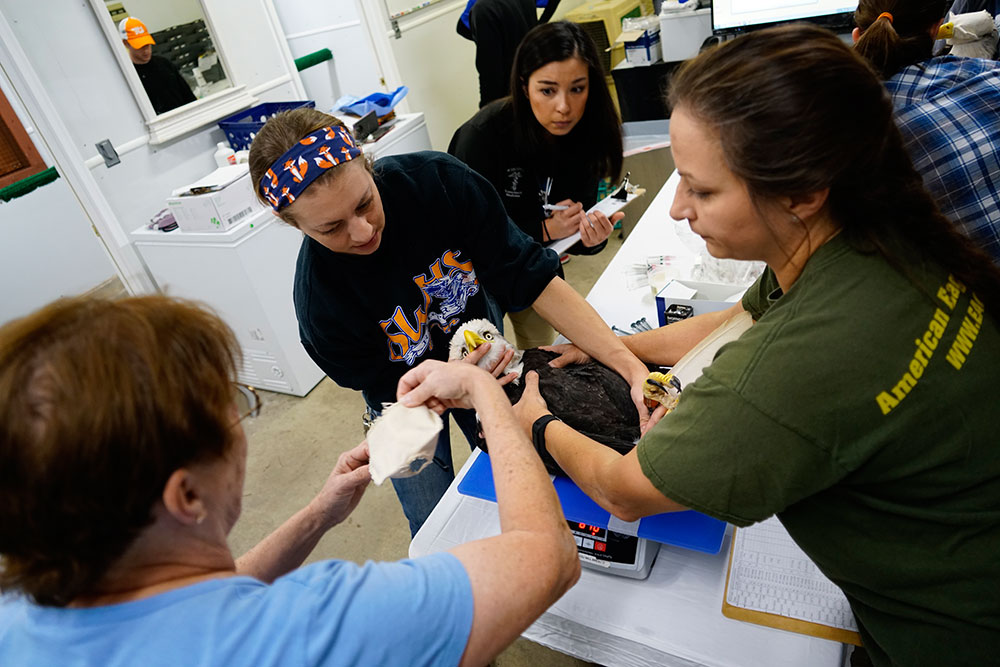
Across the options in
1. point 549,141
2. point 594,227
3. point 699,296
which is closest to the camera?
point 699,296

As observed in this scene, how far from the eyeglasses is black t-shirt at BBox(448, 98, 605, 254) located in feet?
4.76

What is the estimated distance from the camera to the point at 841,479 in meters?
0.77

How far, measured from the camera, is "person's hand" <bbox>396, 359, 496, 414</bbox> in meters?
1.00

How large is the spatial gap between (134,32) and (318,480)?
2334 mm

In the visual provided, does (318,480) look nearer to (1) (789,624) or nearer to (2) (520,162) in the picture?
(2) (520,162)

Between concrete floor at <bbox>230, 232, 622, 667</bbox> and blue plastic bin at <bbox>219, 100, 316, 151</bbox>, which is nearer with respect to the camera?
concrete floor at <bbox>230, 232, 622, 667</bbox>

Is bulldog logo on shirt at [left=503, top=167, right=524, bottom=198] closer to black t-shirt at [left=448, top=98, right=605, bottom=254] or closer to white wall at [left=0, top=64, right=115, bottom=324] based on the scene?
black t-shirt at [left=448, top=98, right=605, bottom=254]

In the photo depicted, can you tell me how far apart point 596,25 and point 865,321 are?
4187 millimetres

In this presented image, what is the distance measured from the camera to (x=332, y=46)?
4.40m

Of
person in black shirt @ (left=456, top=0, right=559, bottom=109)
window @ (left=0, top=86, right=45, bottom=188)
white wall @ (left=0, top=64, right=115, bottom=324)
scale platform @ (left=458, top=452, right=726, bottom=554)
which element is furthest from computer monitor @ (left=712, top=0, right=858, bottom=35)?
window @ (left=0, top=86, right=45, bottom=188)

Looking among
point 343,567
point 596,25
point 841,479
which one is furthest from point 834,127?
point 596,25

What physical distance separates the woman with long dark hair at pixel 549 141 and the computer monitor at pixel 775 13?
1349 millimetres

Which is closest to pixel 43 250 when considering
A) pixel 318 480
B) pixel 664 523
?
pixel 318 480

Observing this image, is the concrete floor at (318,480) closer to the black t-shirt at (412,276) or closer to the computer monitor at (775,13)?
the black t-shirt at (412,276)
